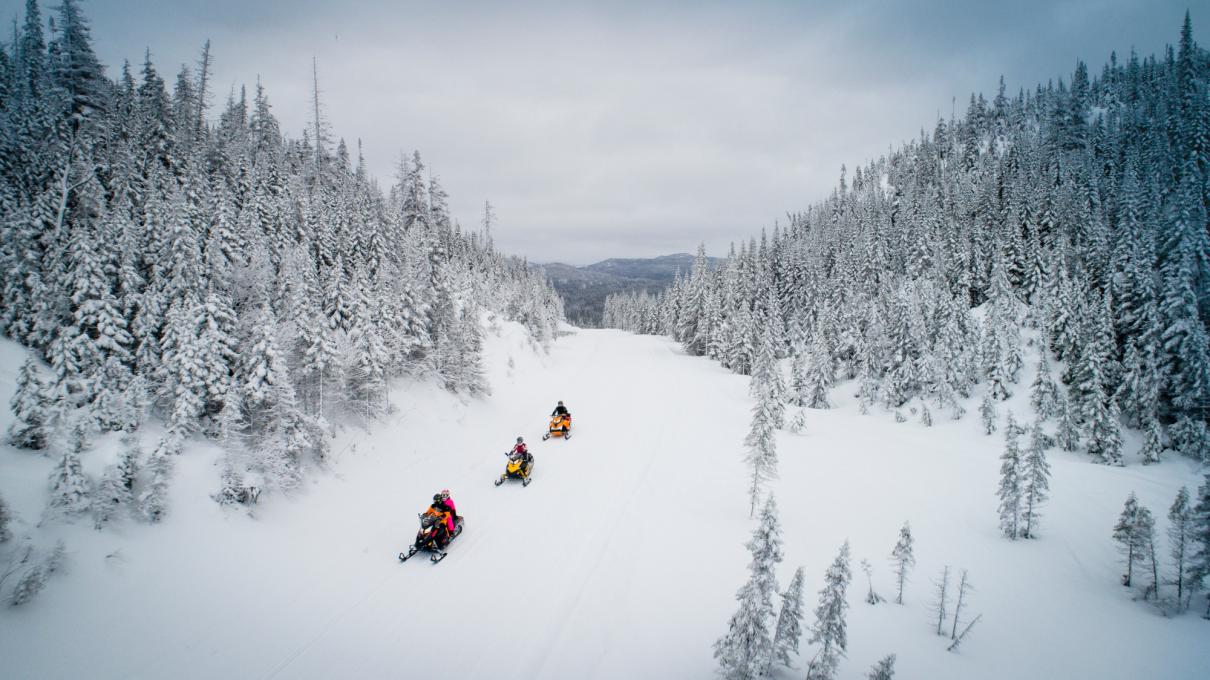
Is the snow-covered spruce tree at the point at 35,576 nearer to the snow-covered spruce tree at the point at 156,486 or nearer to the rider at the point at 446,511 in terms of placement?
→ the snow-covered spruce tree at the point at 156,486

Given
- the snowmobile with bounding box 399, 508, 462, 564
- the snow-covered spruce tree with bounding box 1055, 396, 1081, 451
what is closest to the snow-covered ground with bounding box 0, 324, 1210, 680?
the snowmobile with bounding box 399, 508, 462, 564

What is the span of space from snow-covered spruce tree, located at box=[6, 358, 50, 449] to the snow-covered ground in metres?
0.38

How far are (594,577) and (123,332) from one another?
16754 mm

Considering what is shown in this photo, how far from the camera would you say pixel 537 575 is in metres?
10.8

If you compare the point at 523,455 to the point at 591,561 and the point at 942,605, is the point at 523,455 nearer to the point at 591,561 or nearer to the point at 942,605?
the point at 591,561

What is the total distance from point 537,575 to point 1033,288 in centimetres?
6060

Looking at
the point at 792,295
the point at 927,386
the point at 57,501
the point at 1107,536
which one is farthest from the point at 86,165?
the point at 792,295

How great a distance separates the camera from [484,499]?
1523 cm

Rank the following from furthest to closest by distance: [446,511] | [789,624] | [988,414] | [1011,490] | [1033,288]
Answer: [1033,288], [988,414], [1011,490], [446,511], [789,624]

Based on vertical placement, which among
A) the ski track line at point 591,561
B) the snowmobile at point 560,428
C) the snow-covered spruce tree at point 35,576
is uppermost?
the snow-covered spruce tree at point 35,576

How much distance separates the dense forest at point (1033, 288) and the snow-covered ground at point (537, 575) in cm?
1207

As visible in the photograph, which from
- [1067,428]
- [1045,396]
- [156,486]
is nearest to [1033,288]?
[1045,396]

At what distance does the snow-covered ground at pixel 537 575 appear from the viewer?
7992mm

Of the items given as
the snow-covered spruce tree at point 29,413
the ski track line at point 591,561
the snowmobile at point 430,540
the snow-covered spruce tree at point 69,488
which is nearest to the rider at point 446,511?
the snowmobile at point 430,540
